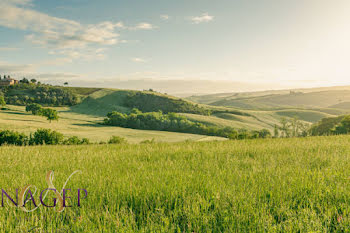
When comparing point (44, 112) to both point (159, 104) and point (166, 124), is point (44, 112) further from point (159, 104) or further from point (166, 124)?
point (159, 104)

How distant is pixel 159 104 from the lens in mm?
138500

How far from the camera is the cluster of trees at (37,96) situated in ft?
411

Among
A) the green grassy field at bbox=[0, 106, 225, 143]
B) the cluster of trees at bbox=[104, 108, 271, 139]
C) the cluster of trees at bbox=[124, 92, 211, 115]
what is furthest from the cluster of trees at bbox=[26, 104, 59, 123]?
the cluster of trees at bbox=[124, 92, 211, 115]

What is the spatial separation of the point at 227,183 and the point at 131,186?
1.63 m

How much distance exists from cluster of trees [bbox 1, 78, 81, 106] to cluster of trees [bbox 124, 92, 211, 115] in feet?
112

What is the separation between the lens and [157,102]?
141875mm

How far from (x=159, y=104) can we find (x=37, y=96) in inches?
2843

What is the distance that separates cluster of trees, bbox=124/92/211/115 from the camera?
128 m

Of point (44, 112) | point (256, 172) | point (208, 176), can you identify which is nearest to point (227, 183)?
point (208, 176)

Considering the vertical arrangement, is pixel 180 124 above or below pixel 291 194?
below

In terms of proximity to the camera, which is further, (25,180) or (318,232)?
(25,180)

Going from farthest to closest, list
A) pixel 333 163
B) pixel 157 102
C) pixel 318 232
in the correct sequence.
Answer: pixel 157 102, pixel 333 163, pixel 318 232

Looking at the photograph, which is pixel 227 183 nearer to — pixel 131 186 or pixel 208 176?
pixel 208 176

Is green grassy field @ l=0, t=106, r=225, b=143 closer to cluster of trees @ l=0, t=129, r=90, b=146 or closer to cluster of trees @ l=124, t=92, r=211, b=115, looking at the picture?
cluster of trees @ l=0, t=129, r=90, b=146
